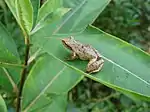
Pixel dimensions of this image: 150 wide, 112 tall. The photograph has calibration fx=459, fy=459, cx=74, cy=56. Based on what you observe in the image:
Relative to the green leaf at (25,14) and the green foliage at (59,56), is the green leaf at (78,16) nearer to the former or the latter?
the green foliage at (59,56)

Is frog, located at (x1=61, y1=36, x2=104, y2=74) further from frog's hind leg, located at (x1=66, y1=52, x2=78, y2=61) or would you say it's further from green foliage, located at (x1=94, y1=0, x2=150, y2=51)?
green foliage, located at (x1=94, y1=0, x2=150, y2=51)

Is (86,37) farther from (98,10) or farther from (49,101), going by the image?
(49,101)

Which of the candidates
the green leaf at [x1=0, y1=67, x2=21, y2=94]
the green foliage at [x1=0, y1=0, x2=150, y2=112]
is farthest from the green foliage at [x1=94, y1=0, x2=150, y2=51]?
the green leaf at [x1=0, y1=67, x2=21, y2=94]

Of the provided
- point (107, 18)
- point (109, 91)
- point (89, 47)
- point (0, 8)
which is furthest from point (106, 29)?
point (89, 47)

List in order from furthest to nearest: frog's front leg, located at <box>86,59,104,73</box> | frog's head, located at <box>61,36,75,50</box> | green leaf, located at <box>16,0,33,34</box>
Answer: frog's head, located at <box>61,36,75,50</box> < frog's front leg, located at <box>86,59,104,73</box> < green leaf, located at <box>16,0,33,34</box>

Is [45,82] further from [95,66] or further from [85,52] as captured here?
[95,66]

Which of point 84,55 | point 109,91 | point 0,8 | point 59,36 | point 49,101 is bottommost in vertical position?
point 109,91

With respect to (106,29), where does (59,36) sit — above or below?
above
